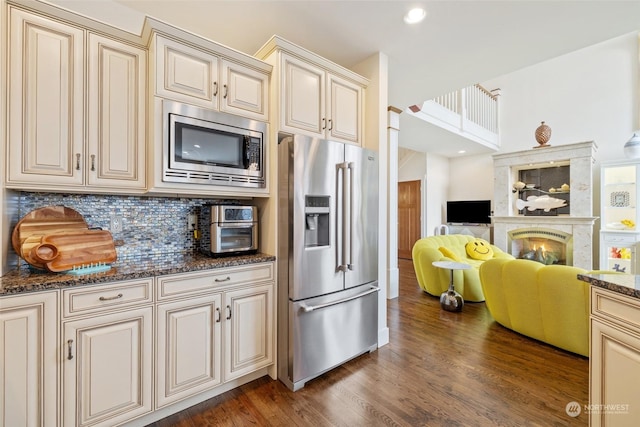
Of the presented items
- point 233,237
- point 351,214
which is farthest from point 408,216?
point 233,237

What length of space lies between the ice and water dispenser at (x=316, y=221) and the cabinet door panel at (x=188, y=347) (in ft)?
A: 2.52

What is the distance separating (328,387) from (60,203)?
2198 millimetres

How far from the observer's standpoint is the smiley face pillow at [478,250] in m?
4.59

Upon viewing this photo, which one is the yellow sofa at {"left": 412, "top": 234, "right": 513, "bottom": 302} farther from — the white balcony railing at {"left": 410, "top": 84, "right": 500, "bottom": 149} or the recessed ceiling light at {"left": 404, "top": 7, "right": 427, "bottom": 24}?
the recessed ceiling light at {"left": 404, "top": 7, "right": 427, "bottom": 24}

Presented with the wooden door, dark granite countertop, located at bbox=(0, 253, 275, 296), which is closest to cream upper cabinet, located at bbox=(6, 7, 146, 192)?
dark granite countertop, located at bbox=(0, 253, 275, 296)

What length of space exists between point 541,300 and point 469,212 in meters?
4.92

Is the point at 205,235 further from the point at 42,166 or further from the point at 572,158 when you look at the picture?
the point at 572,158

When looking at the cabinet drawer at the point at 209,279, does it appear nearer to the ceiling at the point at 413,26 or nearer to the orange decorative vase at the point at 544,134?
the ceiling at the point at 413,26

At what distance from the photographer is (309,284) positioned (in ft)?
6.72

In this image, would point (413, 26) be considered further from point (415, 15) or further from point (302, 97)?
point (302, 97)

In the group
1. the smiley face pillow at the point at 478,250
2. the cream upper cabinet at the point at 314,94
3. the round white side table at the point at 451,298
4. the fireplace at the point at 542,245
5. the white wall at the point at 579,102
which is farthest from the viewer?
the fireplace at the point at 542,245

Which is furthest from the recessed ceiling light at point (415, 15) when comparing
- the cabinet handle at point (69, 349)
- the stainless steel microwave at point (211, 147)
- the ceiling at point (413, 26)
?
the cabinet handle at point (69, 349)

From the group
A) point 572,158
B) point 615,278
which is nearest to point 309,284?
point 615,278

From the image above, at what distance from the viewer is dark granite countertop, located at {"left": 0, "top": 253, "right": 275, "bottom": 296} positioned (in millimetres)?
1312
